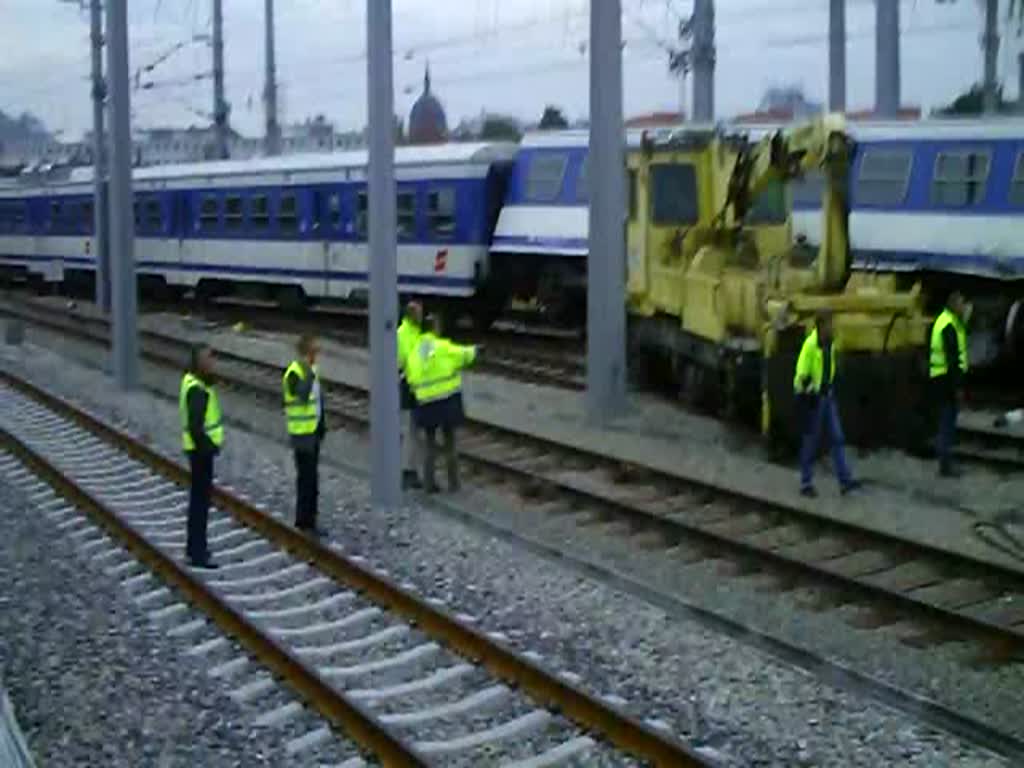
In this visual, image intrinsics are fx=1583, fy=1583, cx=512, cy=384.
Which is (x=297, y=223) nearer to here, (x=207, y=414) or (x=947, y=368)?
(x=947, y=368)

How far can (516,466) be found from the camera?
15641mm

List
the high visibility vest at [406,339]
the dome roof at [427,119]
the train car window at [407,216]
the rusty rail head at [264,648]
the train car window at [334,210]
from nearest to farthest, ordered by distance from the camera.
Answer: the rusty rail head at [264,648] < the high visibility vest at [406,339] < the train car window at [407,216] < the train car window at [334,210] < the dome roof at [427,119]

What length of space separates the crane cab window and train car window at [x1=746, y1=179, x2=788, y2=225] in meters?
16.6

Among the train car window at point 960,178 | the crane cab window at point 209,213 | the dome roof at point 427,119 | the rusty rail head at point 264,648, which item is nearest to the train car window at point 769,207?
the train car window at point 960,178

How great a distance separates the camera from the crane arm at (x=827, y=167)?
15.5 m

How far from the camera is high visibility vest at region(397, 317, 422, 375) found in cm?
1432

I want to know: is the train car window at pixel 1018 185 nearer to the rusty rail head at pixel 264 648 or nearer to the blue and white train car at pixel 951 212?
the blue and white train car at pixel 951 212

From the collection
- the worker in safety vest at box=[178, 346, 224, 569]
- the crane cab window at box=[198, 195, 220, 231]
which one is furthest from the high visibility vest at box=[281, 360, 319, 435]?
the crane cab window at box=[198, 195, 220, 231]

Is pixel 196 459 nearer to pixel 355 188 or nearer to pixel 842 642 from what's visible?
pixel 842 642

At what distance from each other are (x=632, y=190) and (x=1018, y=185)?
504cm

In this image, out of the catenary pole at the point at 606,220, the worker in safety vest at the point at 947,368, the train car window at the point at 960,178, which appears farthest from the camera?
the train car window at the point at 960,178

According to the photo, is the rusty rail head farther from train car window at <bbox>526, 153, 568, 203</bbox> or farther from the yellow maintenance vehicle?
train car window at <bbox>526, 153, 568, 203</bbox>

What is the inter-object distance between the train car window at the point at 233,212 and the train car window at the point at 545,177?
27.8 ft

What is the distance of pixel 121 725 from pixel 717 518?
6.06 meters
